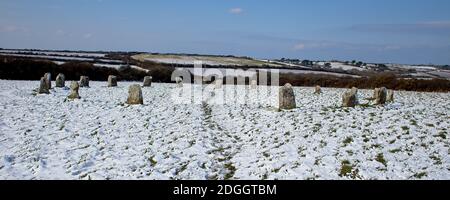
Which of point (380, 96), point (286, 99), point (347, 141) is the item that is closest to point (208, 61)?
point (380, 96)

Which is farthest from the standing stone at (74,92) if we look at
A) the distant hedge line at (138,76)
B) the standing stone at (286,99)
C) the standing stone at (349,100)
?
the distant hedge line at (138,76)

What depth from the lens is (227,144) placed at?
13.4 metres

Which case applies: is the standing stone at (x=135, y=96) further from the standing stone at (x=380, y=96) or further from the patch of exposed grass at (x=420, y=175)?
the patch of exposed grass at (x=420, y=175)

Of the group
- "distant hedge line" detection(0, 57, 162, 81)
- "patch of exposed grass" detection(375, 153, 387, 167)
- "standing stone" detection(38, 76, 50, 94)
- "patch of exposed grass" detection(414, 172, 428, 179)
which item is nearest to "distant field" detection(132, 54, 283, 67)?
"distant hedge line" detection(0, 57, 162, 81)

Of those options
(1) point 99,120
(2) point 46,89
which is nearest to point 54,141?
(1) point 99,120

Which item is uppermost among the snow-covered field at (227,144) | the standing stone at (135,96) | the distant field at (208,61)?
the distant field at (208,61)

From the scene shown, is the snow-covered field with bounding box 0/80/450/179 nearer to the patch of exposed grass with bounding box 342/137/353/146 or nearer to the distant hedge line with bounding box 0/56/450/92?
the patch of exposed grass with bounding box 342/137/353/146

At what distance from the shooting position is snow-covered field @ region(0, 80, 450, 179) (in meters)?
10.1

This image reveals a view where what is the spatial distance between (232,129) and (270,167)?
19.0 feet

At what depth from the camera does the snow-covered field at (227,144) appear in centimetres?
1012
